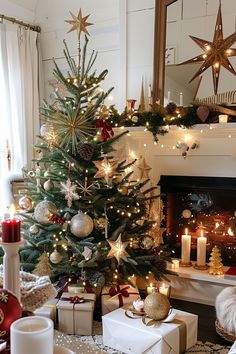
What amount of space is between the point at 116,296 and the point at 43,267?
54 centimetres

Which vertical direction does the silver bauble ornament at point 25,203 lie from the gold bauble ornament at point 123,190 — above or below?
below

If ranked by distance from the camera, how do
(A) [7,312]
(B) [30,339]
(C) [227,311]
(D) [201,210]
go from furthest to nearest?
1. (D) [201,210]
2. (C) [227,311]
3. (A) [7,312]
4. (B) [30,339]

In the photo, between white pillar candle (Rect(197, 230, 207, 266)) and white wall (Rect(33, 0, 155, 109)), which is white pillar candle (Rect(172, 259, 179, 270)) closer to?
white pillar candle (Rect(197, 230, 207, 266))

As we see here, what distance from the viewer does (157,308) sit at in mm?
2127

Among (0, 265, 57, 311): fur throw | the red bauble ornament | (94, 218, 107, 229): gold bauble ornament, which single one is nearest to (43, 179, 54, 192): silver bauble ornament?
(94, 218, 107, 229): gold bauble ornament

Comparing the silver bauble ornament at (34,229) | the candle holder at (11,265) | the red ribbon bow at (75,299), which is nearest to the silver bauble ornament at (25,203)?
the silver bauble ornament at (34,229)

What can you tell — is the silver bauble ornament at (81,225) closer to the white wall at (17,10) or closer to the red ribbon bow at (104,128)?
the red ribbon bow at (104,128)

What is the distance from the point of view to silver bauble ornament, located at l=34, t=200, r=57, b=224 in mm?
2678

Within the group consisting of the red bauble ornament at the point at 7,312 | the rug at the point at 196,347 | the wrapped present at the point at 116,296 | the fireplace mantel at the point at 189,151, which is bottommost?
the rug at the point at 196,347

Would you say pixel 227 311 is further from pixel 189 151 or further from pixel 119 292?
pixel 189 151

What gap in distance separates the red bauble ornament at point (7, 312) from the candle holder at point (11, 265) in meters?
0.10

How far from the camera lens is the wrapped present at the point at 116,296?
8.20 feet

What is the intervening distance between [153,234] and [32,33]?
235 cm

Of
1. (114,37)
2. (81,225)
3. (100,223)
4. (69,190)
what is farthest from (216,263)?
(114,37)
